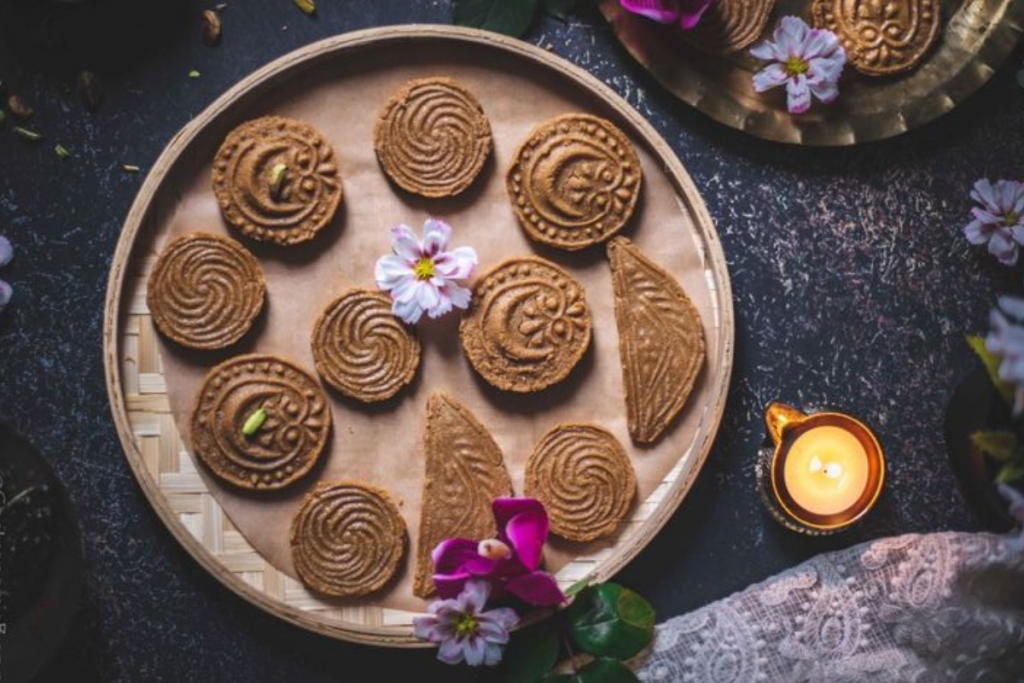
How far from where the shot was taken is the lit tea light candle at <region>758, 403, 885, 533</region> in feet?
5.04

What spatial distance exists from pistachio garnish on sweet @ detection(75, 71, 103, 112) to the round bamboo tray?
0.15m

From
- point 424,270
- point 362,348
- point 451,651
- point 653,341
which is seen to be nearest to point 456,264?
point 424,270

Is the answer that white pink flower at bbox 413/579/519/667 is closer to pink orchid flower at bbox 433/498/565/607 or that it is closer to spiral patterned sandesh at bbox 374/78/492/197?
pink orchid flower at bbox 433/498/565/607

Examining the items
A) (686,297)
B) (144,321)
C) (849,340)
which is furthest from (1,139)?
(849,340)

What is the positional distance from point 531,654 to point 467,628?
4.2 inches

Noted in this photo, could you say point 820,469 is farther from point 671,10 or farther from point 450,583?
point 671,10

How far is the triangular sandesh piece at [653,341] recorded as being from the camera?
153 cm

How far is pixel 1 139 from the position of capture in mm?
1570

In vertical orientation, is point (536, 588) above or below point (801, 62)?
below

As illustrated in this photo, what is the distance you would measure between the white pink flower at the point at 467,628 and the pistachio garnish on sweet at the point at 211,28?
81 cm

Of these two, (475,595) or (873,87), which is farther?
(873,87)

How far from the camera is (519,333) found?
1.53 m

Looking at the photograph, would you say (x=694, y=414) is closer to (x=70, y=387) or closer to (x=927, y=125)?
(x=927, y=125)

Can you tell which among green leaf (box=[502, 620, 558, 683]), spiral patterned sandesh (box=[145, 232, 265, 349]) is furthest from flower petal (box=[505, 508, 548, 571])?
spiral patterned sandesh (box=[145, 232, 265, 349])
